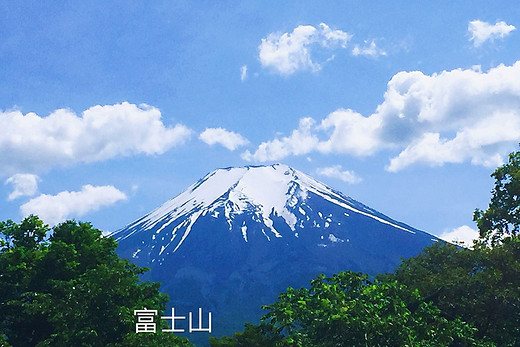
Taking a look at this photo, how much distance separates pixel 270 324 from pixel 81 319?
7.89 metres

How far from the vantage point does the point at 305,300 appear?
1973 centimetres

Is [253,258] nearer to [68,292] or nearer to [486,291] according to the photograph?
[486,291]

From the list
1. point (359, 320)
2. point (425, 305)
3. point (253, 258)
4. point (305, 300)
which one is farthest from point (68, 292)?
point (253, 258)

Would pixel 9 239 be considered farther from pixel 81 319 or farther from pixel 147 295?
pixel 81 319

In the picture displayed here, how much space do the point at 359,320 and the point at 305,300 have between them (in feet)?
13.3

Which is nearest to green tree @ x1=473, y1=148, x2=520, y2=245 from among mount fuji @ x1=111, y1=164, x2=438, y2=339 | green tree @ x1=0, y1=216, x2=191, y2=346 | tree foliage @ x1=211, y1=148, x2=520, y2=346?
tree foliage @ x1=211, y1=148, x2=520, y2=346

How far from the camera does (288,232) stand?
19912cm

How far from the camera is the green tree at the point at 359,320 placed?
1600 cm

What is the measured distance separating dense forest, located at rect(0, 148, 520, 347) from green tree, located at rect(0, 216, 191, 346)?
0.13 feet

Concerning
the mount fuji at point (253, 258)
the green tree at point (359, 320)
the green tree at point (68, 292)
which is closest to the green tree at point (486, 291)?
the green tree at point (359, 320)

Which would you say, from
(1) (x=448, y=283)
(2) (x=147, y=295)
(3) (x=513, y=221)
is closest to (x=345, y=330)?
(1) (x=448, y=283)

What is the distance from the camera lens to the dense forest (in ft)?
56.9

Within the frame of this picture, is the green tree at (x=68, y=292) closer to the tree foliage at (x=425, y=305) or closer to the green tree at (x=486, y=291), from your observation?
the tree foliage at (x=425, y=305)

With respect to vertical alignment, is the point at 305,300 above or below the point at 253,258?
below
